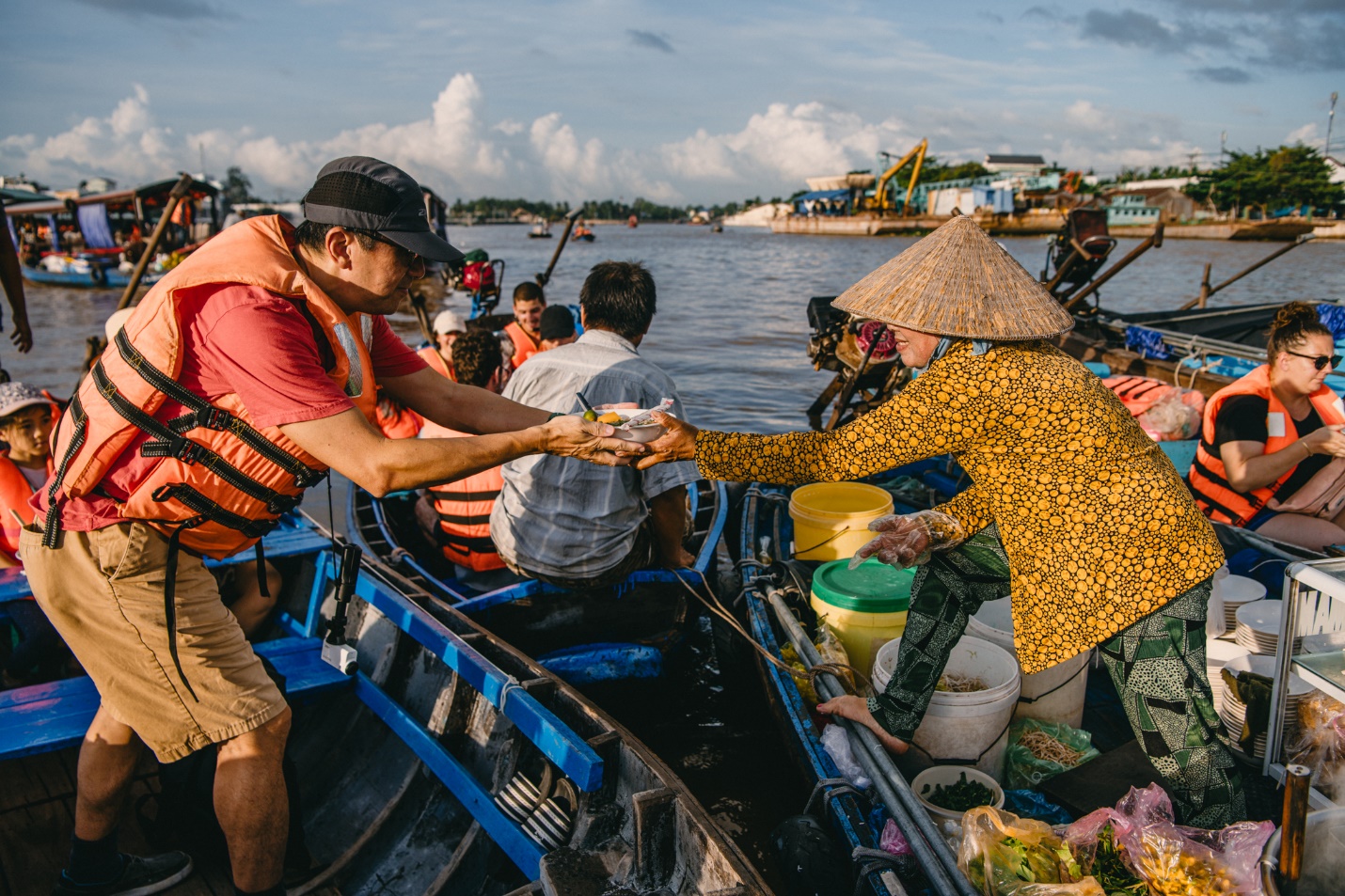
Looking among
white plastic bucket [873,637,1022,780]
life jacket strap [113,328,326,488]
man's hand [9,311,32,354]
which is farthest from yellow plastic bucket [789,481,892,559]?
man's hand [9,311,32,354]

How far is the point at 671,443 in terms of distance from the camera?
296 centimetres

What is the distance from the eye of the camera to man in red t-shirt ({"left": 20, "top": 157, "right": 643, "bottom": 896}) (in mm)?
2016

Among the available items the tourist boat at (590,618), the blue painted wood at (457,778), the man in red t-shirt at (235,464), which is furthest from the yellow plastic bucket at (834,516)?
the man in red t-shirt at (235,464)

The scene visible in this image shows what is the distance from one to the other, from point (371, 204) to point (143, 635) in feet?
4.39

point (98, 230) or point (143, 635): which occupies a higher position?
point (98, 230)

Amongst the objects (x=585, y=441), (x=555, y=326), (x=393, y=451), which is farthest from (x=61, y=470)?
(x=555, y=326)

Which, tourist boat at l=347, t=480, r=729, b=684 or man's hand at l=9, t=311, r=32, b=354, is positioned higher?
man's hand at l=9, t=311, r=32, b=354

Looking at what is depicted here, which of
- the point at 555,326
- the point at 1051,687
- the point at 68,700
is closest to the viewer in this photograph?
the point at 68,700

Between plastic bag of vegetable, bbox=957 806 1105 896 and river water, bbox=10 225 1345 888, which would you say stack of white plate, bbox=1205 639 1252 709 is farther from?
river water, bbox=10 225 1345 888

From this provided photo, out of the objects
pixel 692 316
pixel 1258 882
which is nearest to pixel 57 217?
pixel 692 316

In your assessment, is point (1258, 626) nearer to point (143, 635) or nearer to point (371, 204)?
point (371, 204)

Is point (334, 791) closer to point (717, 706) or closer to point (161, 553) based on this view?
point (161, 553)

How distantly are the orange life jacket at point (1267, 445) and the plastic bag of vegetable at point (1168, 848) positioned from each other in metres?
2.73

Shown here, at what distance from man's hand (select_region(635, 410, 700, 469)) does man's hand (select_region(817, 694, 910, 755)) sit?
1.09 meters
